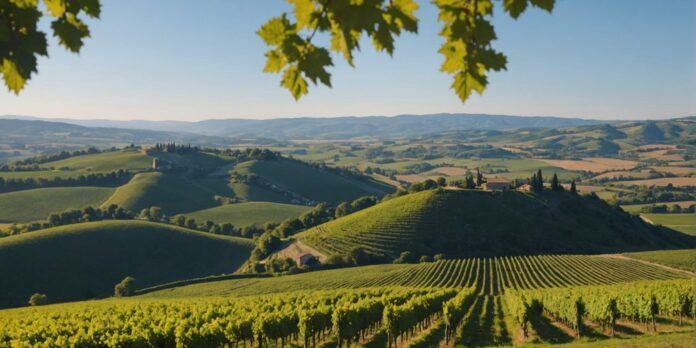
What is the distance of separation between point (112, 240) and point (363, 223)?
6902 cm

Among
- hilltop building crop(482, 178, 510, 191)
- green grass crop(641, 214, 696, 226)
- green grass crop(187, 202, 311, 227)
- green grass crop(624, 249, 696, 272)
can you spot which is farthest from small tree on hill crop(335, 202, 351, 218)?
green grass crop(641, 214, 696, 226)

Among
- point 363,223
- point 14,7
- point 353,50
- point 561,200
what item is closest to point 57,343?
point 14,7

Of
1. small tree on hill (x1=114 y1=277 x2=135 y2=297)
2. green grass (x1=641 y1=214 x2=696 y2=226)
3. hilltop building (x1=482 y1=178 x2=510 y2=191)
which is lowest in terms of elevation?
small tree on hill (x1=114 y1=277 x2=135 y2=297)

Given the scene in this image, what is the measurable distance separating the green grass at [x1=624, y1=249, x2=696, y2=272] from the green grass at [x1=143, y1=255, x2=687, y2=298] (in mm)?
4925

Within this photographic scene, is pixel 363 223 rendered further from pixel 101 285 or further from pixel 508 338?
pixel 508 338

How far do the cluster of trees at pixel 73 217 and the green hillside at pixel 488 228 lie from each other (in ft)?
225

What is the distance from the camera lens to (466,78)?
211 inches

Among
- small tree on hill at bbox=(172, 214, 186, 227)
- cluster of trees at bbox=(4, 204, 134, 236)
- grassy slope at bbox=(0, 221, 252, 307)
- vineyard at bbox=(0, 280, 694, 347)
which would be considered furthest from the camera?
small tree on hill at bbox=(172, 214, 186, 227)

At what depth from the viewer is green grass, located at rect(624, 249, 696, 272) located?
101m

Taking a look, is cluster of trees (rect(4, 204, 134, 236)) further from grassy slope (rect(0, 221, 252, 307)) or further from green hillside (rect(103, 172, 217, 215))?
grassy slope (rect(0, 221, 252, 307))

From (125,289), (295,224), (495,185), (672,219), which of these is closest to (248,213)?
(295,224)

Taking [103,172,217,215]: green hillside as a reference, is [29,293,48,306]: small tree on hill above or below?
below

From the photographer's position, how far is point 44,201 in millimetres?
171375

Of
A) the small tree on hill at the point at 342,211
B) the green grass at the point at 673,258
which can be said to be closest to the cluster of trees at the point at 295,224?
the small tree on hill at the point at 342,211
